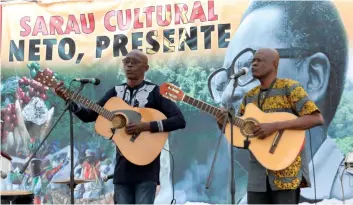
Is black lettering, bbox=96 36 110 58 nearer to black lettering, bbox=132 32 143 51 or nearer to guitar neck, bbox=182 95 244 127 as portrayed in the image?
black lettering, bbox=132 32 143 51

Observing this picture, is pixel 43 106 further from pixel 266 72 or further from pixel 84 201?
pixel 266 72

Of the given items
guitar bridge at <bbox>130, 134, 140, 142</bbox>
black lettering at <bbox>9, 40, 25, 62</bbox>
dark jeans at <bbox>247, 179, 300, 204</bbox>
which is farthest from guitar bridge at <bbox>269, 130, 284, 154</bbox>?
black lettering at <bbox>9, 40, 25, 62</bbox>

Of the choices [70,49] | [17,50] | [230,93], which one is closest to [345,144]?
[230,93]

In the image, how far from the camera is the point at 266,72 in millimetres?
3998

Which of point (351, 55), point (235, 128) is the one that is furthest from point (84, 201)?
point (351, 55)

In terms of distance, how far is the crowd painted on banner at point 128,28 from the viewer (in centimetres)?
582

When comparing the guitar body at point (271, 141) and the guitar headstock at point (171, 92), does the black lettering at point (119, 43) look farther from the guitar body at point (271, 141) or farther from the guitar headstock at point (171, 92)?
the guitar body at point (271, 141)

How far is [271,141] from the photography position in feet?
13.0

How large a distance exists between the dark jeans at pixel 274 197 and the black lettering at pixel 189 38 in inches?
91.2

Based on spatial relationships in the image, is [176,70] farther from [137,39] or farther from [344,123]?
[344,123]

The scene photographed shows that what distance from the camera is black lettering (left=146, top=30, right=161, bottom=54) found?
19.4ft

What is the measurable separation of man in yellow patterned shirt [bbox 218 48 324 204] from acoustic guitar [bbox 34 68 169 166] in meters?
0.61

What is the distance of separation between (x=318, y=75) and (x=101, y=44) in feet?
7.39

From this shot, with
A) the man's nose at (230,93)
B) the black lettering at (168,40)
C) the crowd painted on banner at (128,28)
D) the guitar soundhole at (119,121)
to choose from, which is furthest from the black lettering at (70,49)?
the guitar soundhole at (119,121)
